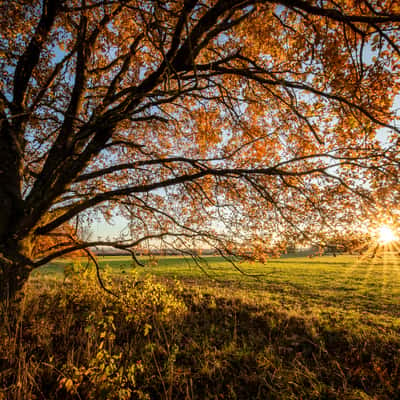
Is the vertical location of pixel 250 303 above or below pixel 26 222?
below

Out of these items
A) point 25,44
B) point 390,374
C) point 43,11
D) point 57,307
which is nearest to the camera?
point 390,374

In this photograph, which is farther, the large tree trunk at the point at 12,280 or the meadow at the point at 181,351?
the large tree trunk at the point at 12,280

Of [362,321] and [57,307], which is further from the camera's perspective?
[362,321]

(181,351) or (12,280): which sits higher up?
(12,280)

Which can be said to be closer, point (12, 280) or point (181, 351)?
point (181, 351)

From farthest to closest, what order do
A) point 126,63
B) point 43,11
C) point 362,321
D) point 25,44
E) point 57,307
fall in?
point 362,321 < point 57,307 < point 126,63 < point 25,44 < point 43,11

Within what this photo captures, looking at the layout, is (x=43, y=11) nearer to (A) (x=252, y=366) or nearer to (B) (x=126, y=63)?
(B) (x=126, y=63)

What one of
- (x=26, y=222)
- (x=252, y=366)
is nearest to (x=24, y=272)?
(x=26, y=222)

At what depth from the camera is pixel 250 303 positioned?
6930 millimetres

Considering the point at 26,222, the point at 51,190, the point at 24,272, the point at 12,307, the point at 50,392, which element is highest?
the point at 51,190

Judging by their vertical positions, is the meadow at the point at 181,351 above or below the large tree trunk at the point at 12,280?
below

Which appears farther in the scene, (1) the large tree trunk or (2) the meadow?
(1) the large tree trunk

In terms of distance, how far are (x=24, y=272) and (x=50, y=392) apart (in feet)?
8.13

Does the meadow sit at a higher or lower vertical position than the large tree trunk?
lower
